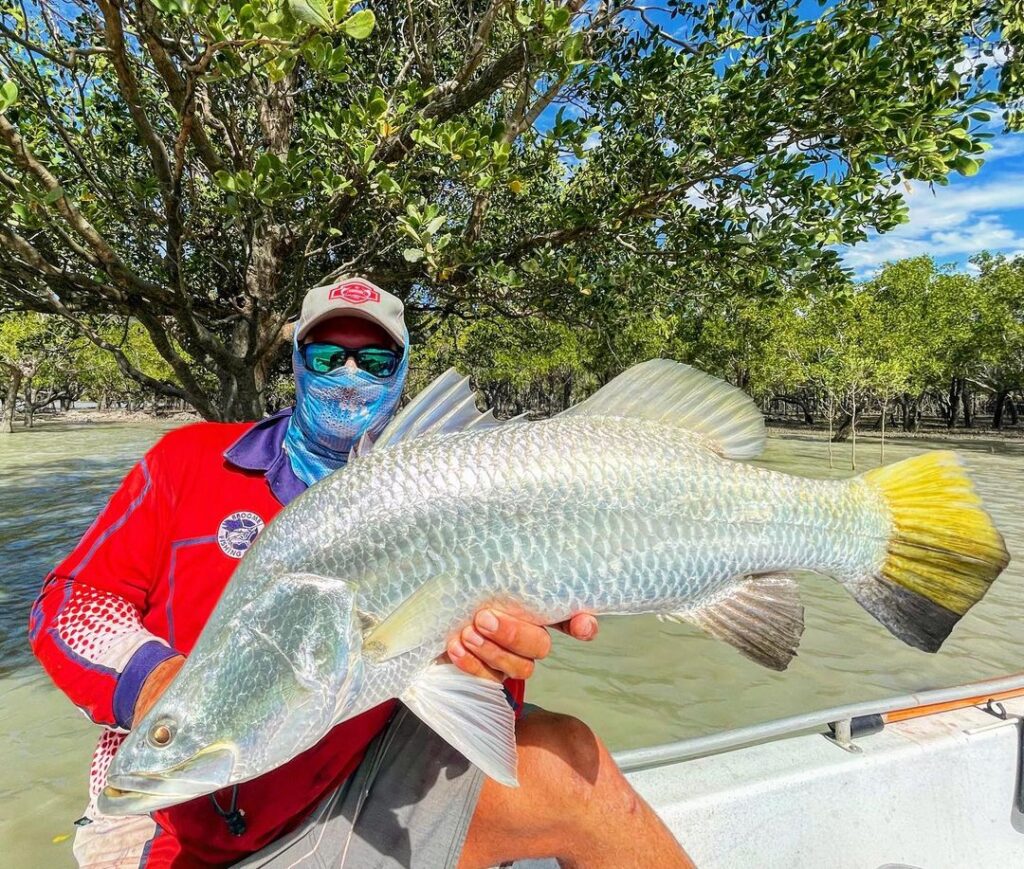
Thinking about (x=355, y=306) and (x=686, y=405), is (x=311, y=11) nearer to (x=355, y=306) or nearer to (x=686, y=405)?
(x=355, y=306)

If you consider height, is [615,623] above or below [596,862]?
below

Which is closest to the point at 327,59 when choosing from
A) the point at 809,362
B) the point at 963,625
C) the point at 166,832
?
the point at 166,832

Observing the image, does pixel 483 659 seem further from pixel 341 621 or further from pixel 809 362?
pixel 809 362

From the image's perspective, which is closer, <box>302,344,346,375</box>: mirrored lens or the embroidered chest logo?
the embroidered chest logo

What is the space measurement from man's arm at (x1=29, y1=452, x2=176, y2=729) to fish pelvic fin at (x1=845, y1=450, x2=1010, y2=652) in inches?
81.5

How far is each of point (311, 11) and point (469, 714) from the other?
2571mm

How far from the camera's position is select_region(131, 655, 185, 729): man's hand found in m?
1.65

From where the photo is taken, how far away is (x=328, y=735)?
80.1 inches

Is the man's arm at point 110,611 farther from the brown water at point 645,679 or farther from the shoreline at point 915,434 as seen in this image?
the shoreline at point 915,434

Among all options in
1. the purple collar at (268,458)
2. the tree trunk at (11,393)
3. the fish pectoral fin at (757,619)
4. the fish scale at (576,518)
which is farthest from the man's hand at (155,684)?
the tree trunk at (11,393)

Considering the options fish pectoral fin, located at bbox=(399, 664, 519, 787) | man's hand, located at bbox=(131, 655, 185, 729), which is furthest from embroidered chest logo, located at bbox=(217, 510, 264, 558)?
fish pectoral fin, located at bbox=(399, 664, 519, 787)

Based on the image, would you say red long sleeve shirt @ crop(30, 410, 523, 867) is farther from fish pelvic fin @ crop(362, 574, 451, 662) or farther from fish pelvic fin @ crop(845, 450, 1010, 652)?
fish pelvic fin @ crop(845, 450, 1010, 652)

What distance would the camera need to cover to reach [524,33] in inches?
158

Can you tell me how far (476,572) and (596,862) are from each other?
1346 mm
